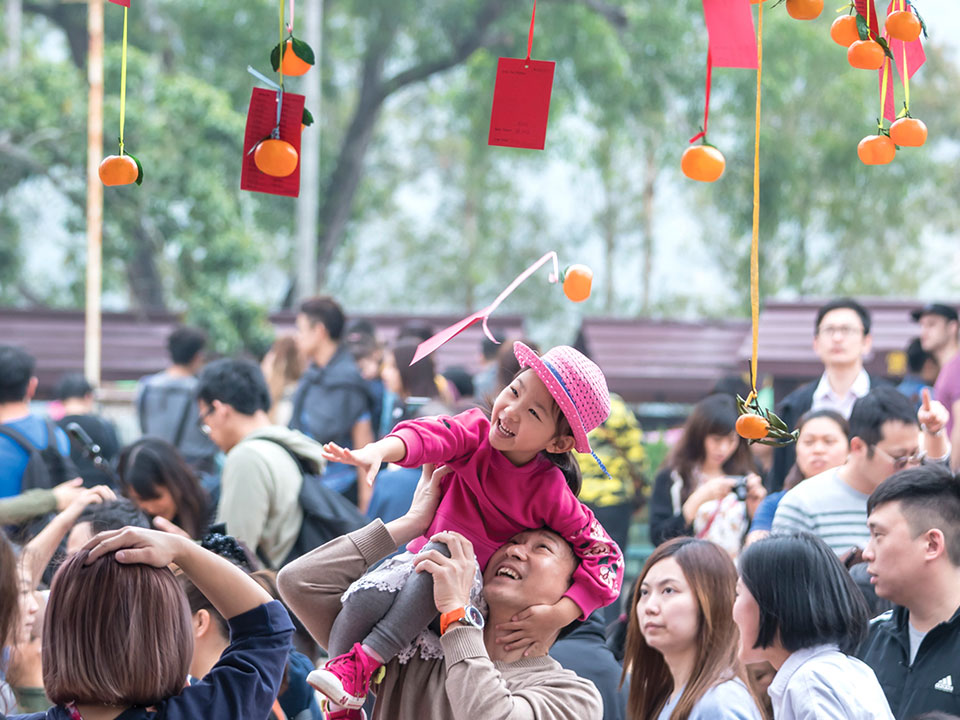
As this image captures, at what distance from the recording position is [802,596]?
2.21 m

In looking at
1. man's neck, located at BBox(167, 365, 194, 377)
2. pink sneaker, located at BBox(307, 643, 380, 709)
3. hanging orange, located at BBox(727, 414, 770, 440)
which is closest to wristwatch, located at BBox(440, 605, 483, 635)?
pink sneaker, located at BBox(307, 643, 380, 709)

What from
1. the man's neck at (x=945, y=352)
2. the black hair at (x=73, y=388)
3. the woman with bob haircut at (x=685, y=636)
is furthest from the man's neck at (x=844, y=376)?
the black hair at (x=73, y=388)

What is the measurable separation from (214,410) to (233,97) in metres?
11.4

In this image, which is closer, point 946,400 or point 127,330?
point 946,400

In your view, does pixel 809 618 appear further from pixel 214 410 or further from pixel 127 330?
pixel 127 330

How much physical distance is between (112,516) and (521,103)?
5.80 feet

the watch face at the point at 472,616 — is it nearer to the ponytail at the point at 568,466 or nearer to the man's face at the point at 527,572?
the man's face at the point at 527,572

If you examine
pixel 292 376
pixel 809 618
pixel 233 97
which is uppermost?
pixel 233 97

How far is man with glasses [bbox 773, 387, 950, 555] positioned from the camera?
3.31m

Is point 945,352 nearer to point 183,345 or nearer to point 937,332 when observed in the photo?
point 937,332

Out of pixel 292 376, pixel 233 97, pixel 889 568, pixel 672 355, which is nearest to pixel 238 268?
pixel 233 97

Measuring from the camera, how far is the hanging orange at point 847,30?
192 centimetres

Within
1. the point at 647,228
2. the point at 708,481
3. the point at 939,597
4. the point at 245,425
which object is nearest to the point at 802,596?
the point at 939,597

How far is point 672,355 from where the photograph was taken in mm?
9828
